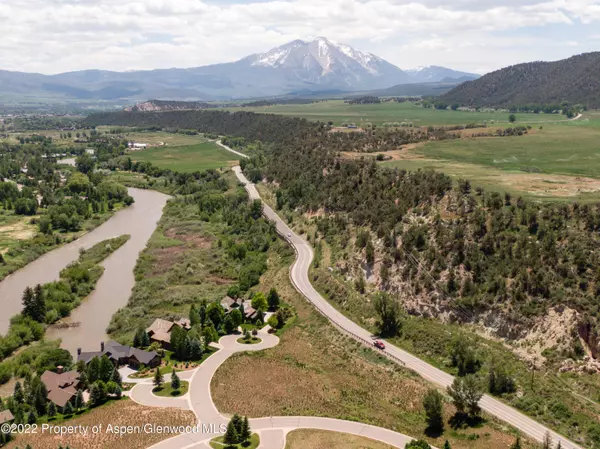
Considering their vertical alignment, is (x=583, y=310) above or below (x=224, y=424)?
above

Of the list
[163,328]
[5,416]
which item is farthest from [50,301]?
[5,416]

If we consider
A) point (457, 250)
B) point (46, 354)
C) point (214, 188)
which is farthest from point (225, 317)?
point (214, 188)

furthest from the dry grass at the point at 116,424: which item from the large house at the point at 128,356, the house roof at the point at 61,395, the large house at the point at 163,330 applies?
the large house at the point at 163,330

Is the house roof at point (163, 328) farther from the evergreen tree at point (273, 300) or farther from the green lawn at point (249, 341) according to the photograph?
the evergreen tree at point (273, 300)

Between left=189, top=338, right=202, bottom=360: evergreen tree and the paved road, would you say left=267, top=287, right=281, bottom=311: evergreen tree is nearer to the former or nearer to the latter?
the paved road

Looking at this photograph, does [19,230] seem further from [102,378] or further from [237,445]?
[237,445]

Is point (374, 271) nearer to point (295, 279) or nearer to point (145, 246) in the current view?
point (295, 279)

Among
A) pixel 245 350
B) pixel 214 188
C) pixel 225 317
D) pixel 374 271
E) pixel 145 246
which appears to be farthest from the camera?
pixel 214 188
